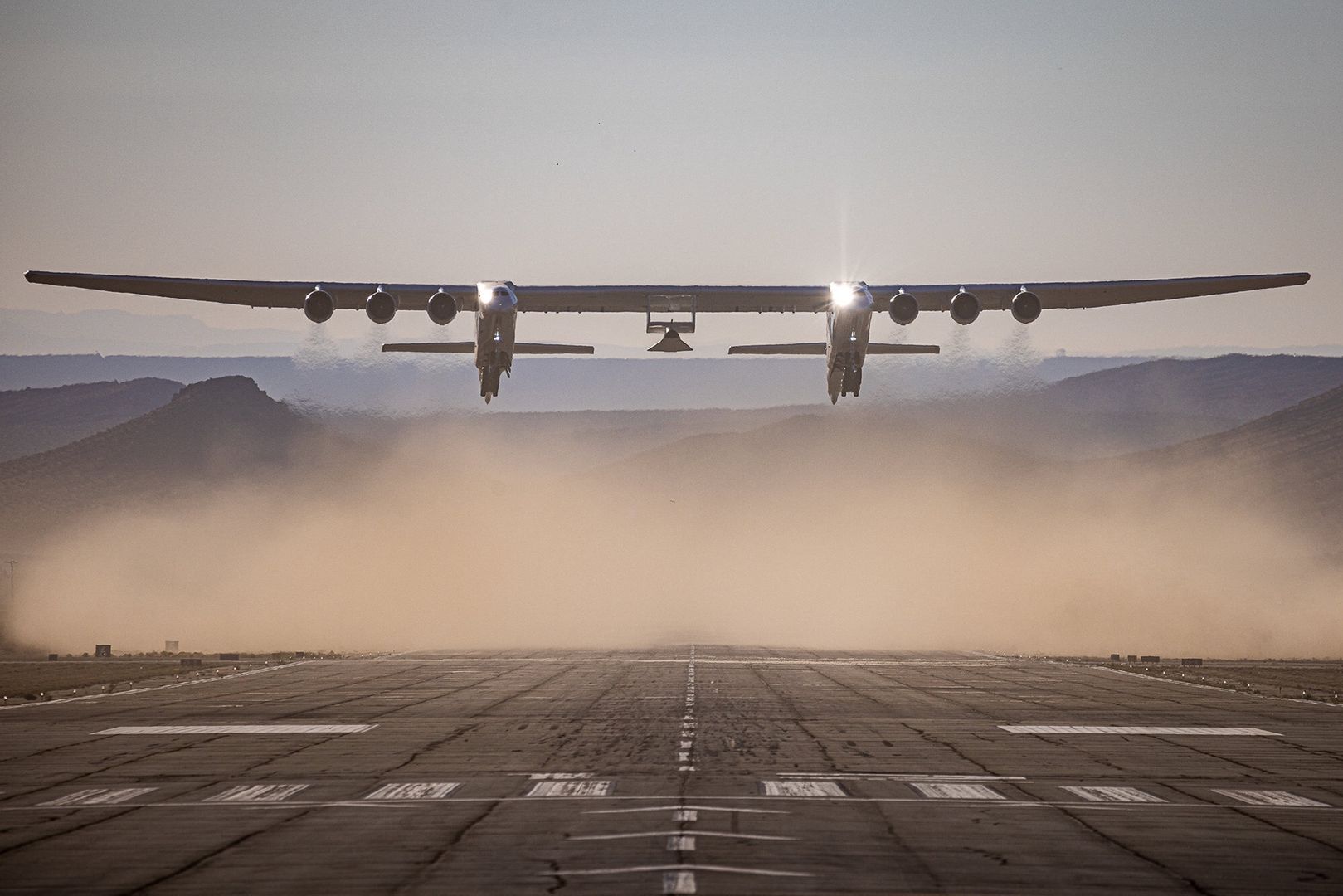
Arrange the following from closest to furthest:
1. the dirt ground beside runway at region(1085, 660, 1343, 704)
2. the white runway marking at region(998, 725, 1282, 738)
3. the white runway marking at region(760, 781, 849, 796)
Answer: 1. the white runway marking at region(760, 781, 849, 796)
2. the white runway marking at region(998, 725, 1282, 738)
3. the dirt ground beside runway at region(1085, 660, 1343, 704)

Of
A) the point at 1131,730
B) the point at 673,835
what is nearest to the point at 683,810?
the point at 673,835

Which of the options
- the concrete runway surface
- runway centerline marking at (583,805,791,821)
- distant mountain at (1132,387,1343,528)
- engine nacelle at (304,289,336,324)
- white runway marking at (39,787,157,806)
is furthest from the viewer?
distant mountain at (1132,387,1343,528)

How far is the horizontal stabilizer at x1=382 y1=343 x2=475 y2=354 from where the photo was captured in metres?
42.2

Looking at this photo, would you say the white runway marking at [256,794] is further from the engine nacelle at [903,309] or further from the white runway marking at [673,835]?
the engine nacelle at [903,309]

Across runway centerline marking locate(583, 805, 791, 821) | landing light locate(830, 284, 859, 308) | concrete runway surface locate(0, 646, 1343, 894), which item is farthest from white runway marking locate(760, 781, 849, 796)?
landing light locate(830, 284, 859, 308)

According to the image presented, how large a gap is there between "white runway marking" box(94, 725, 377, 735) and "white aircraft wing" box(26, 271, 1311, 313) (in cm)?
1341

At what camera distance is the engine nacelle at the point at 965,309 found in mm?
41969

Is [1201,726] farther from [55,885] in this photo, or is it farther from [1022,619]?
[1022,619]

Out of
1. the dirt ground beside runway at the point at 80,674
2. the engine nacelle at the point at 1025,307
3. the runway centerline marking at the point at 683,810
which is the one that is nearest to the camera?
the runway centerline marking at the point at 683,810

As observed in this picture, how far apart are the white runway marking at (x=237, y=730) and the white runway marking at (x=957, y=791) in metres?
14.0

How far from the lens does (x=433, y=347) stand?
4300 cm

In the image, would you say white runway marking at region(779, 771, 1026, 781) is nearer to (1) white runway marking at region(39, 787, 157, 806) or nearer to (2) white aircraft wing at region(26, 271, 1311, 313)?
(1) white runway marking at region(39, 787, 157, 806)

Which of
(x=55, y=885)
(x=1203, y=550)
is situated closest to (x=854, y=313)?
(x=55, y=885)

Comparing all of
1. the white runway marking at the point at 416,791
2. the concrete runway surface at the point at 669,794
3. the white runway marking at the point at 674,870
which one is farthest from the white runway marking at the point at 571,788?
the white runway marking at the point at 674,870
